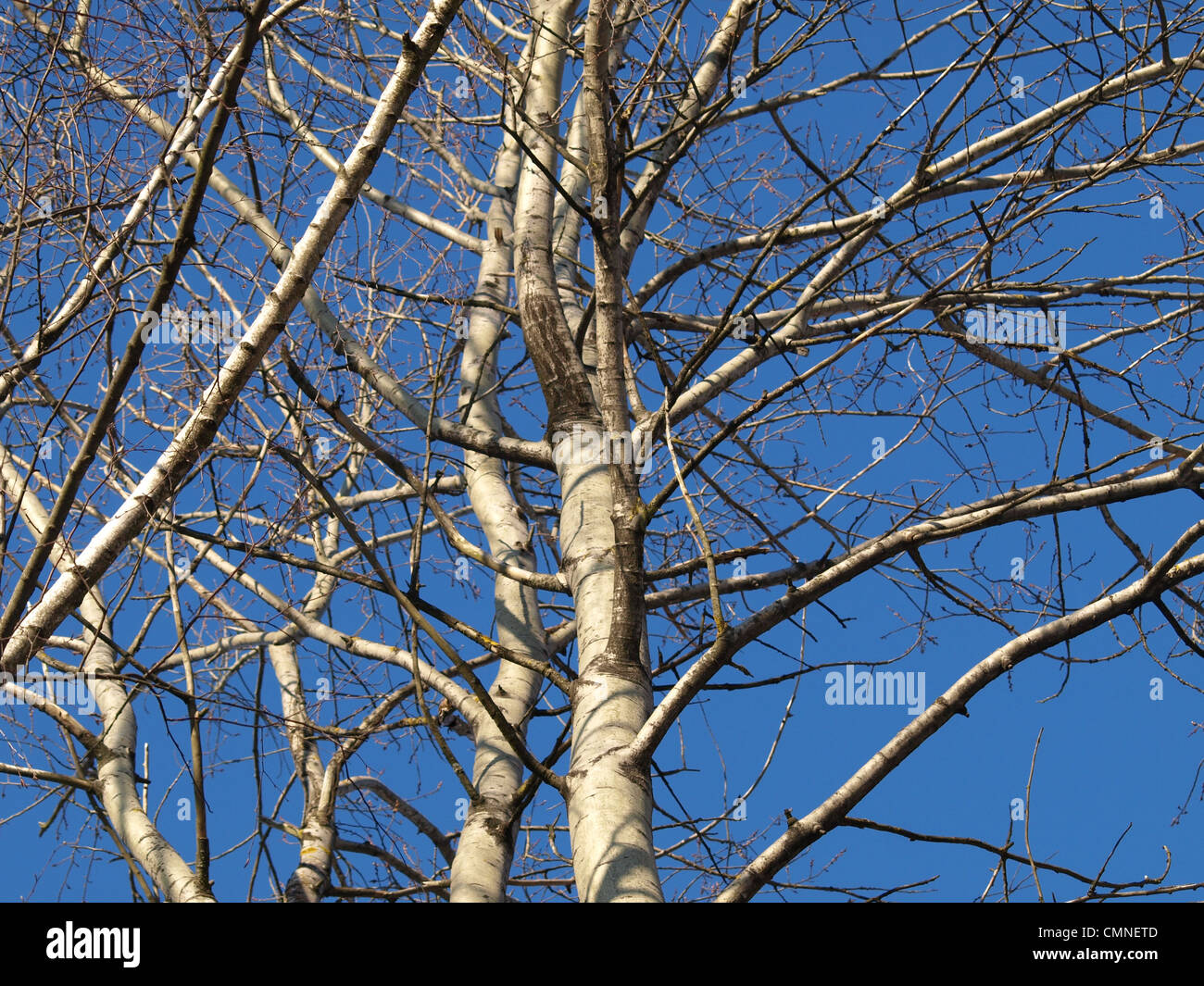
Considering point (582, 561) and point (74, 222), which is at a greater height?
point (74, 222)

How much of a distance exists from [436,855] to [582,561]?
11.0ft

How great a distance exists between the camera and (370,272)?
5016 millimetres

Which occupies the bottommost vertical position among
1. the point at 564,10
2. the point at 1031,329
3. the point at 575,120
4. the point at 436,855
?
the point at 436,855

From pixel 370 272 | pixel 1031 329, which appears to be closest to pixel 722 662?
pixel 1031 329

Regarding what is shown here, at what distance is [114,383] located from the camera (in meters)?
2.83

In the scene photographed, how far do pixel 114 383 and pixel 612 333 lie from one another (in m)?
1.47

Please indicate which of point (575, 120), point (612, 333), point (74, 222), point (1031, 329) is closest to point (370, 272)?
point (575, 120)

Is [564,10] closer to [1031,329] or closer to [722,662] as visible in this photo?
[1031,329]

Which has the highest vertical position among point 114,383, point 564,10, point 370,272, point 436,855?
point 564,10

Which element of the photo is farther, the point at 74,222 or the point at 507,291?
the point at 507,291
